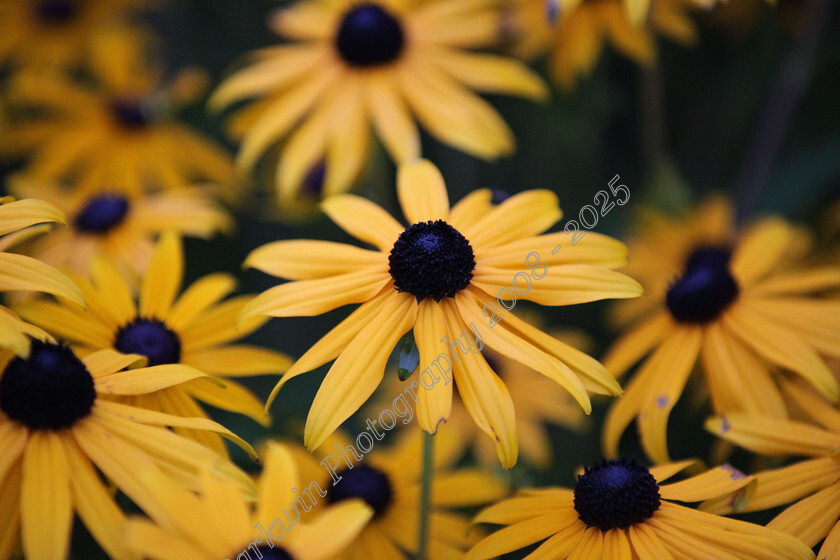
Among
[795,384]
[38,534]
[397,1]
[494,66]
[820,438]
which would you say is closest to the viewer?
[38,534]

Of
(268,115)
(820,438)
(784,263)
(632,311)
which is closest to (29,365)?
(268,115)

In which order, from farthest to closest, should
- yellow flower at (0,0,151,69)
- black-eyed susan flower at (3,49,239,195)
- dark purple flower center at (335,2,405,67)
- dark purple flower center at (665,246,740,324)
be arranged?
yellow flower at (0,0,151,69) < black-eyed susan flower at (3,49,239,195) < dark purple flower center at (335,2,405,67) < dark purple flower center at (665,246,740,324)

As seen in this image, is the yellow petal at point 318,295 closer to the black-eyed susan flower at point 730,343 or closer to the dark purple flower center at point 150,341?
the dark purple flower center at point 150,341

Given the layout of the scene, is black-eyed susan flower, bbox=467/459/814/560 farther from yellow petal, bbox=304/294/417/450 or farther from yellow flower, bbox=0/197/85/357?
yellow flower, bbox=0/197/85/357

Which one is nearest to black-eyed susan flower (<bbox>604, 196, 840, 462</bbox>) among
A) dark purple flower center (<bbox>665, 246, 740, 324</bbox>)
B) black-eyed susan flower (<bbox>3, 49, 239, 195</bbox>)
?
dark purple flower center (<bbox>665, 246, 740, 324</bbox>)

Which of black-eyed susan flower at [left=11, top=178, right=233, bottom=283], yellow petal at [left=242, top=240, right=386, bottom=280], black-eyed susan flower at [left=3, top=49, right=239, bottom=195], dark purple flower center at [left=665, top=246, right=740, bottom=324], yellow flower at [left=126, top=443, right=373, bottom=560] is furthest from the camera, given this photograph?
black-eyed susan flower at [left=3, top=49, right=239, bottom=195]

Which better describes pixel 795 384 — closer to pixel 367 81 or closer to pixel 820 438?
pixel 820 438
